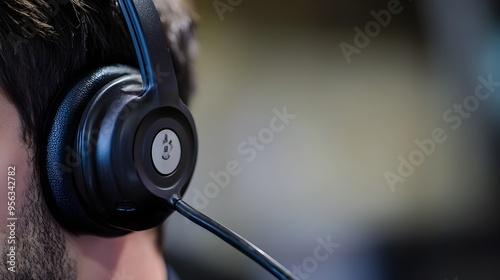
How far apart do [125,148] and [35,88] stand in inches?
4.9

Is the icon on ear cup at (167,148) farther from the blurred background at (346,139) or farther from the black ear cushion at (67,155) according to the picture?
the blurred background at (346,139)

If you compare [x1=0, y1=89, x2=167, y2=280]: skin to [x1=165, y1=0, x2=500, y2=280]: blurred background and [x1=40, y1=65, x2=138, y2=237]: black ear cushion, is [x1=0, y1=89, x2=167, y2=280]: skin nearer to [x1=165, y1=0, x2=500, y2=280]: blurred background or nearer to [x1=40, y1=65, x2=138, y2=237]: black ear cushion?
[x1=40, y1=65, x2=138, y2=237]: black ear cushion

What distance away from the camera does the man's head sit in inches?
18.2

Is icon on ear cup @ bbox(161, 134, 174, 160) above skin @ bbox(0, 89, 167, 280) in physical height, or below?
above

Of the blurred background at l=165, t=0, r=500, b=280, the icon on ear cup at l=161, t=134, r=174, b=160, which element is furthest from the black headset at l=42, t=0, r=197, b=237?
the blurred background at l=165, t=0, r=500, b=280

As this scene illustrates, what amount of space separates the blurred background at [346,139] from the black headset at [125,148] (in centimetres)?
41

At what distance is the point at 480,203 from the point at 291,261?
1.18ft

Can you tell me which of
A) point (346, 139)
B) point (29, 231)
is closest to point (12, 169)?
point (29, 231)

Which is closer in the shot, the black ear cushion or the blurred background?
the black ear cushion

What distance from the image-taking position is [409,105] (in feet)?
2.98

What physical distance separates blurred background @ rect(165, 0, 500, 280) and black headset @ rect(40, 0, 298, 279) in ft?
1.35

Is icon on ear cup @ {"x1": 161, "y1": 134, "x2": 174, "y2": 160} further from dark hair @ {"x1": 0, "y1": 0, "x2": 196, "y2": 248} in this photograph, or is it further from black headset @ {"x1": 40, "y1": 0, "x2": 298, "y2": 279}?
dark hair @ {"x1": 0, "y1": 0, "x2": 196, "y2": 248}

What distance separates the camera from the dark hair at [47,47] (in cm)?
47

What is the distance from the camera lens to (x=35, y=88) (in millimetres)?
482
